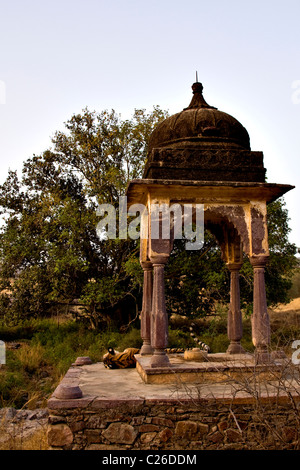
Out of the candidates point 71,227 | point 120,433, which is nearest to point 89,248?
point 71,227

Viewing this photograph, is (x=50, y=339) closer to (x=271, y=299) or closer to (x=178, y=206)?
(x=271, y=299)

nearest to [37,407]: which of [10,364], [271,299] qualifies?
[10,364]

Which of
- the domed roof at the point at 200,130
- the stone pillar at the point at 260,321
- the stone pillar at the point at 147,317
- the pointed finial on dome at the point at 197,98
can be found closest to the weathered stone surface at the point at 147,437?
the stone pillar at the point at 260,321

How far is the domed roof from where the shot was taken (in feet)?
23.1

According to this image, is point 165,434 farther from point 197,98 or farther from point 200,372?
point 197,98

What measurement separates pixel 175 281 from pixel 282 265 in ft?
11.1

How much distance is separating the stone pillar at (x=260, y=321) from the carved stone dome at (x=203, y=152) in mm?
1429

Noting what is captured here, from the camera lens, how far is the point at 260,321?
651 centimetres

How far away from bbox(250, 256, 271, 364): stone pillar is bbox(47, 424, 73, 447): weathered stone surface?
117 inches

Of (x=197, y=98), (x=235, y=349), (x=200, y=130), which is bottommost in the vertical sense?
(x=235, y=349)

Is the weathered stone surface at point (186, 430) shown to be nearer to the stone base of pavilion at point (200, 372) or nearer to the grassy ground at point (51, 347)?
the stone base of pavilion at point (200, 372)

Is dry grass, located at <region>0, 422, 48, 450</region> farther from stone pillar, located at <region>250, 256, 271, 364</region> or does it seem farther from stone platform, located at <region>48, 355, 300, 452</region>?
stone pillar, located at <region>250, 256, 271, 364</region>

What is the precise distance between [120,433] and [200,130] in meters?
4.82
